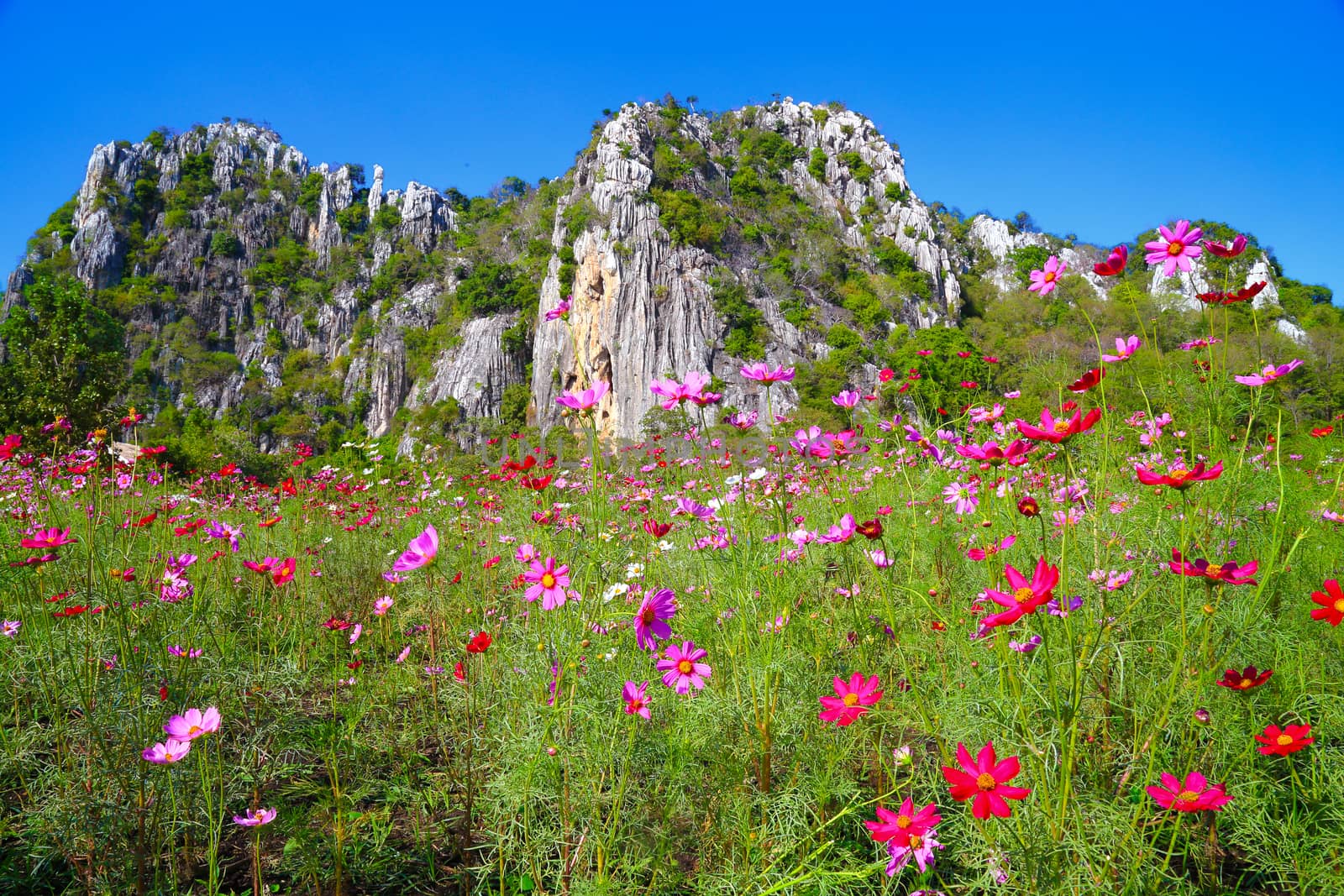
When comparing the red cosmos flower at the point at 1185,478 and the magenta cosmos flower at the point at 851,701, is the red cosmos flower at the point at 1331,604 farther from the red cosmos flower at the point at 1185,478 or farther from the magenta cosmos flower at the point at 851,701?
the magenta cosmos flower at the point at 851,701

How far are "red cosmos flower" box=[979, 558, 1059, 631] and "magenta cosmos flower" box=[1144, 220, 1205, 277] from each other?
0.82m

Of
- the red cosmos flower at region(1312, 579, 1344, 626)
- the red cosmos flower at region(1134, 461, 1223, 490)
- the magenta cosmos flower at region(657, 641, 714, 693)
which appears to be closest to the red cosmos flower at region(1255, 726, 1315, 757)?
the red cosmos flower at region(1312, 579, 1344, 626)

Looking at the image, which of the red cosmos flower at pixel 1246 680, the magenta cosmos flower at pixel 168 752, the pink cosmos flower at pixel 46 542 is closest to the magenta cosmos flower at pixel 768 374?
the red cosmos flower at pixel 1246 680

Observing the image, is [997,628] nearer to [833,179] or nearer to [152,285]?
[833,179]

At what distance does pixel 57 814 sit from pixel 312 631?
1.23m

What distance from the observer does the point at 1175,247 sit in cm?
126

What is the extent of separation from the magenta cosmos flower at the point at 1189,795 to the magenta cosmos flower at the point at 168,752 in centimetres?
149

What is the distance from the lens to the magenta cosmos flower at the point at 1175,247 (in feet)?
4.01

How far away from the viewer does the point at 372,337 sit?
4350 centimetres

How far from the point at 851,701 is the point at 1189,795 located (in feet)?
1.42

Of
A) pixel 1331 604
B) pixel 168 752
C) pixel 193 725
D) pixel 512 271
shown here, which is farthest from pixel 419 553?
pixel 512 271

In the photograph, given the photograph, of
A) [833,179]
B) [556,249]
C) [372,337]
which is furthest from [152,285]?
[833,179]

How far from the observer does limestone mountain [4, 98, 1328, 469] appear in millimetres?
31453

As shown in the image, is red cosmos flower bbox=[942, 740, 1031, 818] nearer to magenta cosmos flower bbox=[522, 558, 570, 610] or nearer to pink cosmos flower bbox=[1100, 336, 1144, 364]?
magenta cosmos flower bbox=[522, 558, 570, 610]
